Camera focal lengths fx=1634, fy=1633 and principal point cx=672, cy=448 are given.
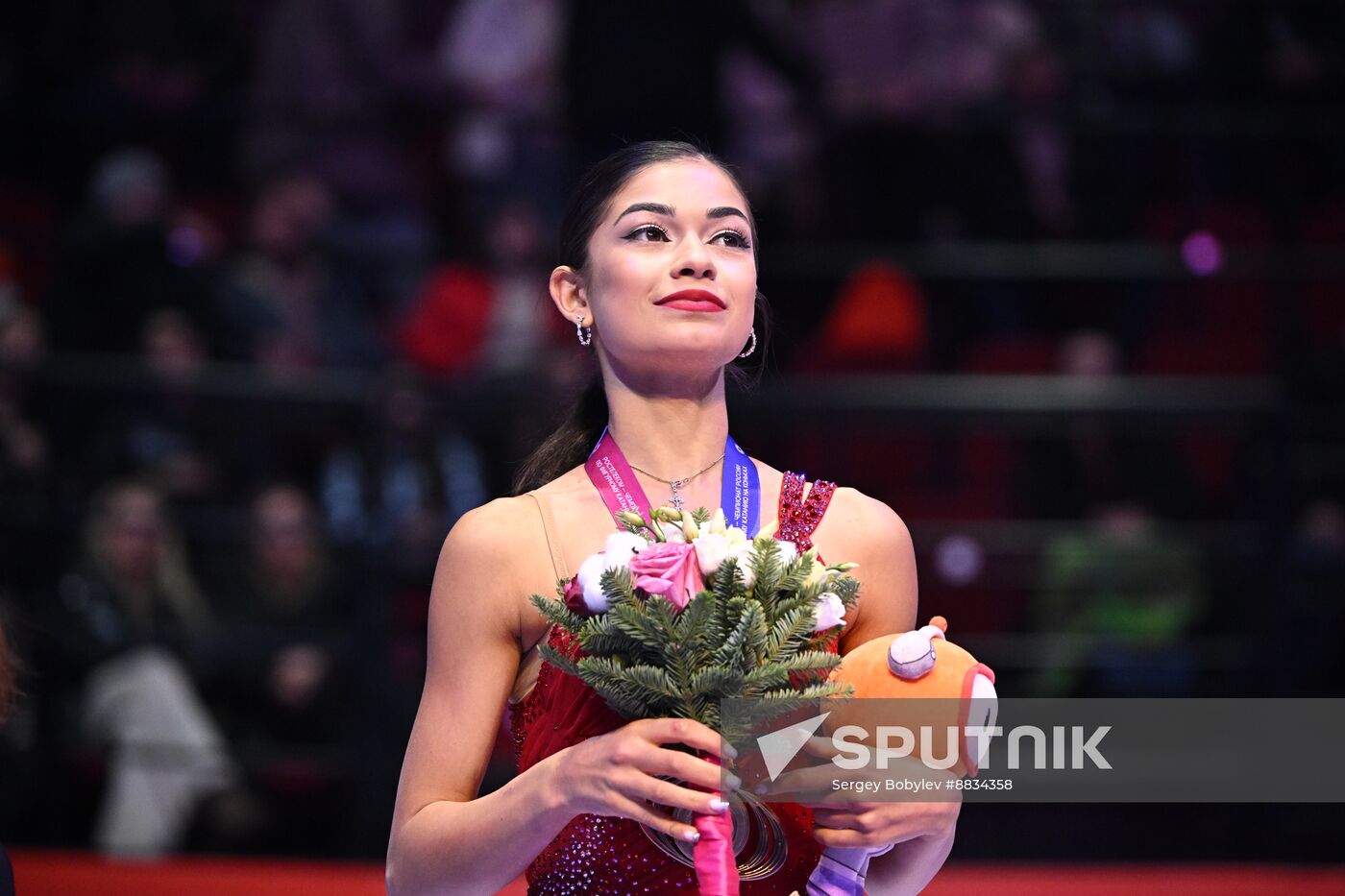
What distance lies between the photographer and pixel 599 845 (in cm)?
196

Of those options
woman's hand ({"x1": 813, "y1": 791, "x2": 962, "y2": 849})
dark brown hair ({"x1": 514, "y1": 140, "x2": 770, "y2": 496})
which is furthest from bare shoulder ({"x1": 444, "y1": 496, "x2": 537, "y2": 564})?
woman's hand ({"x1": 813, "y1": 791, "x2": 962, "y2": 849})

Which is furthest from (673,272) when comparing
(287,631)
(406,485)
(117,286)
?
(117,286)

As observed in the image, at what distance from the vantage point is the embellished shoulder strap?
6.72 feet

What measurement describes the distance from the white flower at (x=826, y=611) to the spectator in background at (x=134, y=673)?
330 centimetres

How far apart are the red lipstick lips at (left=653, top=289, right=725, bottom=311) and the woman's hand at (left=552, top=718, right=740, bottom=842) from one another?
57cm

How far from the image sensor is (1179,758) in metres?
3.76

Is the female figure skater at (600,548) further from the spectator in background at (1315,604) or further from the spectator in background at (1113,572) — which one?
the spectator in background at (1315,604)

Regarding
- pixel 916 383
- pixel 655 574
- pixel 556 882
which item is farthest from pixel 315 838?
pixel 655 574

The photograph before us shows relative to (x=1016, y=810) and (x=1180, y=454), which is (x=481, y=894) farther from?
(x=1180, y=454)

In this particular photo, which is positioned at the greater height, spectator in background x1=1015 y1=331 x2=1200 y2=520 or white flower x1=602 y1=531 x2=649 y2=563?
spectator in background x1=1015 y1=331 x2=1200 y2=520

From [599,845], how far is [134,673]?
3127mm

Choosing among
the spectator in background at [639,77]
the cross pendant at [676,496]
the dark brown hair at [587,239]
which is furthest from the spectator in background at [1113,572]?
the cross pendant at [676,496]

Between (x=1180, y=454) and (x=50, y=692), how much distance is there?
359cm

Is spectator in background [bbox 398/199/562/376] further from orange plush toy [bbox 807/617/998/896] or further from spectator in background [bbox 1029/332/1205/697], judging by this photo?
orange plush toy [bbox 807/617/998/896]
